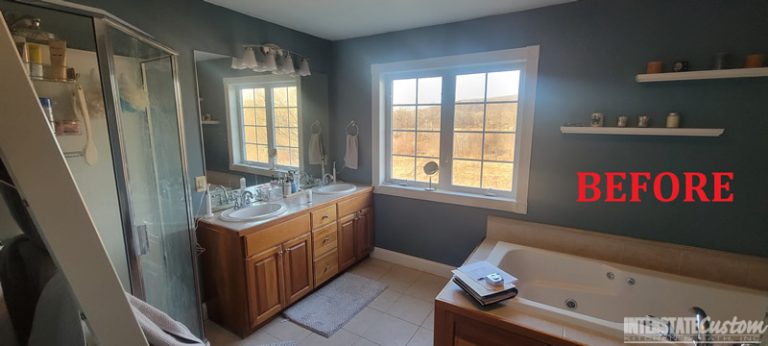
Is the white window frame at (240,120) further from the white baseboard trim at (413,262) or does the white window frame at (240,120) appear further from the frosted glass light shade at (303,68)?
the white baseboard trim at (413,262)

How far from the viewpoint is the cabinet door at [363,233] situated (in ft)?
10.5

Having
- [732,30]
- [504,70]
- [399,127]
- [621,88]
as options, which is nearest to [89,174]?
[399,127]

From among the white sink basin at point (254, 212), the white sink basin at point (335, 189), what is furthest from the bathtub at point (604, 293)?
the white sink basin at point (254, 212)

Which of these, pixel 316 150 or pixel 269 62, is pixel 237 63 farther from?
pixel 316 150

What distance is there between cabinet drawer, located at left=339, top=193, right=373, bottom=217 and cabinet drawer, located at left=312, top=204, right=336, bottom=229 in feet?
0.37

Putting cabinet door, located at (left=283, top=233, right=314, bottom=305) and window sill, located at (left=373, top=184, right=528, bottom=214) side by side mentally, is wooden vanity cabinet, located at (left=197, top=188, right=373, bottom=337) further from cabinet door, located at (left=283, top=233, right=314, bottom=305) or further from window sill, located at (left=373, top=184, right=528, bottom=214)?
window sill, located at (left=373, top=184, right=528, bottom=214)

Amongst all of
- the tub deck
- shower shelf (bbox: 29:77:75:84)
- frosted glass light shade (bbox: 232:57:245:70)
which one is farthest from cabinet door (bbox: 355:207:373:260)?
shower shelf (bbox: 29:77:75:84)

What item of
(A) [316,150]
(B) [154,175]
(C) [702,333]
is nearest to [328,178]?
(A) [316,150]

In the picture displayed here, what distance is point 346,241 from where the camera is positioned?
10.1ft

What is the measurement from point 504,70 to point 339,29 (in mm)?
1520

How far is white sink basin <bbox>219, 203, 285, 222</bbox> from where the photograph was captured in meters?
2.21

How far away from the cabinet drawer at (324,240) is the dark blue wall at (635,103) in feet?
3.76

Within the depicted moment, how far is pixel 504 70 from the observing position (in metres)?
2.65

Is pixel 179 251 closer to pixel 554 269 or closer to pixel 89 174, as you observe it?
pixel 89 174
